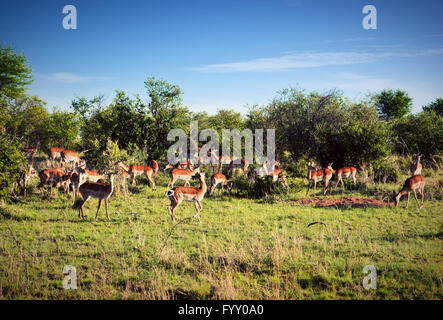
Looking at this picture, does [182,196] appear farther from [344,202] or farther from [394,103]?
[394,103]

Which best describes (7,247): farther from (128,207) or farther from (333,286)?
(333,286)

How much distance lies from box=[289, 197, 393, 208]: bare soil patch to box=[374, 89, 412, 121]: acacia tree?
32.5m

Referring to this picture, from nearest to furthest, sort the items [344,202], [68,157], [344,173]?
1. [344,202]
2. [344,173]
3. [68,157]

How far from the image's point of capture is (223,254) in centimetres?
635

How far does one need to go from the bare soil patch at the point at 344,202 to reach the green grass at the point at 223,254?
23.8 inches

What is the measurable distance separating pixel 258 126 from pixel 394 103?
93.9ft

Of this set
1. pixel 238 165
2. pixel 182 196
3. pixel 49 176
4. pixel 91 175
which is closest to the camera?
pixel 182 196

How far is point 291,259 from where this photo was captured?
6.19 meters

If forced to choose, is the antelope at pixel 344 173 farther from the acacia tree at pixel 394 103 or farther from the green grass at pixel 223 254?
the acacia tree at pixel 394 103

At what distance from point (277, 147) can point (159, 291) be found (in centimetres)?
1800

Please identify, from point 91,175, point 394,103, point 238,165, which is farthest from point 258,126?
point 394,103

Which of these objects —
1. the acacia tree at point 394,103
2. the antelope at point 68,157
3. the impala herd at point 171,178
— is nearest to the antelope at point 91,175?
the impala herd at point 171,178

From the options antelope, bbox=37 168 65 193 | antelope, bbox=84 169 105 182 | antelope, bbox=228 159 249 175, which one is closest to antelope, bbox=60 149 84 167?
antelope, bbox=37 168 65 193
